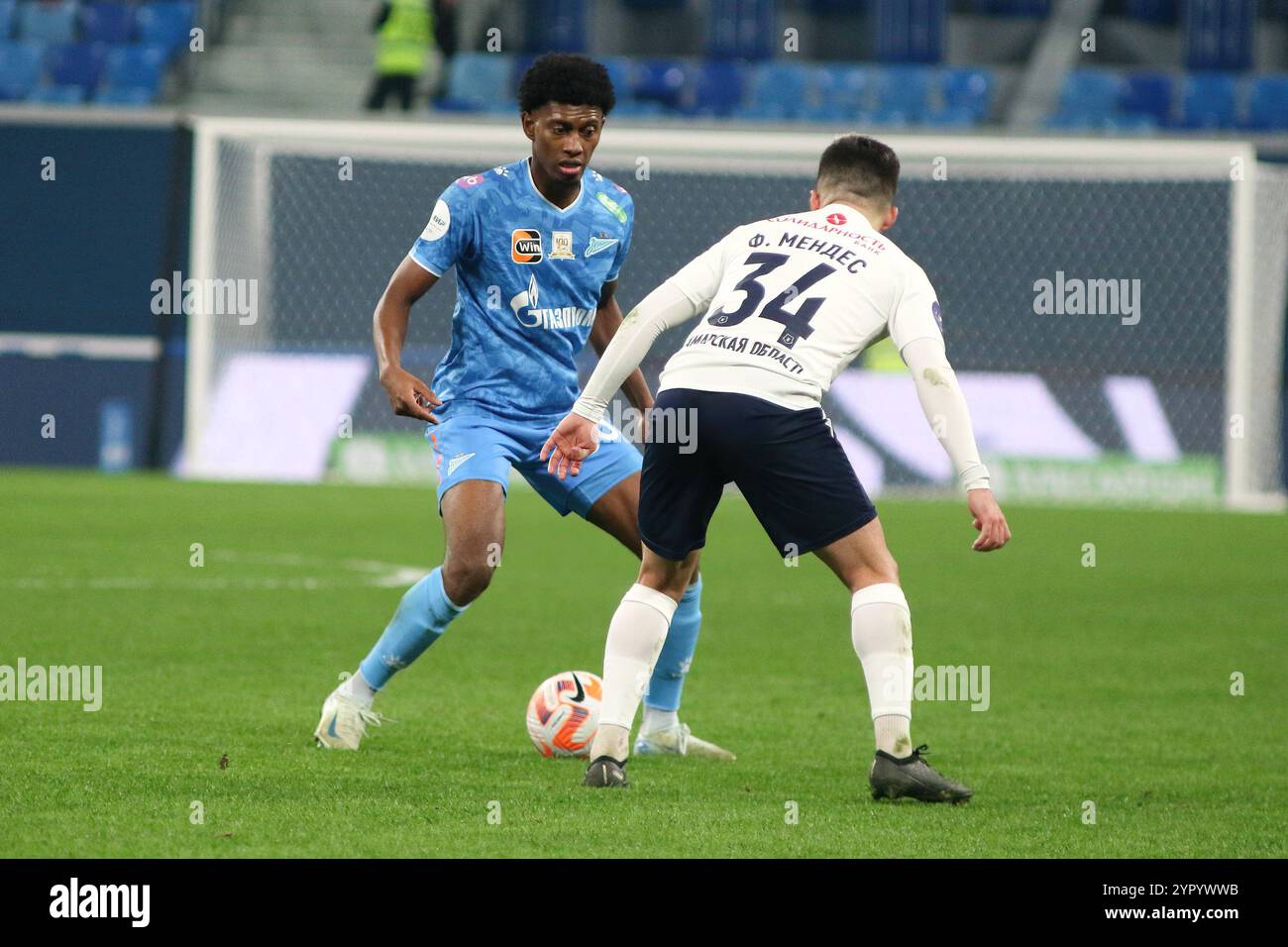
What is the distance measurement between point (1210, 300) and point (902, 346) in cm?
1446

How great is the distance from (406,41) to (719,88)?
428 cm

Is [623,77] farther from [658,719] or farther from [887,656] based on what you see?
[887,656]

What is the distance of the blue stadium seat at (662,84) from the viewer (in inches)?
947

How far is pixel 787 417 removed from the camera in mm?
5418

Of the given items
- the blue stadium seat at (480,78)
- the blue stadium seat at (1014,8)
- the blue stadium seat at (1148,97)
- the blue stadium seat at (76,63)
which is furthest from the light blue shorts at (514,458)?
the blue stadium seat at (1014,8)

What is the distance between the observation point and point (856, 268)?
5.49 metres

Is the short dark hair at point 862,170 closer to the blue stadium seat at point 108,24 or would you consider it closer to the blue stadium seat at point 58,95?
the blue stadium seat at point 58,95

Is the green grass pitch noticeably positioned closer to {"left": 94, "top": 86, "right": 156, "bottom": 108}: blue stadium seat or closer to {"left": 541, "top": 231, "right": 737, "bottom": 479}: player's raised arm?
{"left": 541, "top": 231, "right": 737, "bottom": 479}: player's raised arm

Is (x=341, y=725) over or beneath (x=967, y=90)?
beneath

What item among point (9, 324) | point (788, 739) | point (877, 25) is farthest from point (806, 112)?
point (788, 739)

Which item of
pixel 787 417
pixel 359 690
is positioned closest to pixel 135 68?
pixel 359 690

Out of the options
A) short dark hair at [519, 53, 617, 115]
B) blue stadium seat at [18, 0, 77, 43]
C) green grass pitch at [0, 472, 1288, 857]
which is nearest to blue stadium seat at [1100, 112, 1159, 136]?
green grass pitch at [0, 472, 1288, 857]

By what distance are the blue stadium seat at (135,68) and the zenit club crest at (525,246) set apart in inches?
727

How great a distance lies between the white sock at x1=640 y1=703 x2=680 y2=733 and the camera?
252 inches
